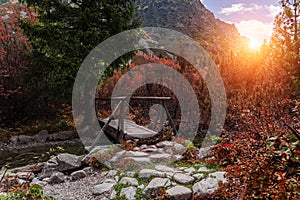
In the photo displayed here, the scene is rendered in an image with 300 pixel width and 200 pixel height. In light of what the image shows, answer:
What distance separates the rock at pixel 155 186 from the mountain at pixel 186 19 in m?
40.2

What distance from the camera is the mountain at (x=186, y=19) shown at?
44.7 metres

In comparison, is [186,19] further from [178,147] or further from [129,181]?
[129,181]

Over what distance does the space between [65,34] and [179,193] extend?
593 cm

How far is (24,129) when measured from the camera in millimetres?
7582

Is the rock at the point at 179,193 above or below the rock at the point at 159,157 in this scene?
below

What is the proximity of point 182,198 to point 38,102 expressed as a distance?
7.04 meters

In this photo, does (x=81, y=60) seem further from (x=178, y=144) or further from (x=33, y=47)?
(x=178, y=144)

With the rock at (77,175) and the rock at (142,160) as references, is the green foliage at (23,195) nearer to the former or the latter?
the rock at (77,175)

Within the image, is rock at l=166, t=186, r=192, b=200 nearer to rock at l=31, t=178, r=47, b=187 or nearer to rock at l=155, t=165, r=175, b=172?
rock at l=155, t=165, r=175, b=172

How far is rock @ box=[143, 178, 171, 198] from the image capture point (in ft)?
9.91

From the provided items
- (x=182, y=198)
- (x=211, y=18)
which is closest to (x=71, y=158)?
(x=182, y=198)

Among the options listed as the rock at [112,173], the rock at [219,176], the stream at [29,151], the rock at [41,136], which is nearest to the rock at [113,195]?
the rock at [112,173]

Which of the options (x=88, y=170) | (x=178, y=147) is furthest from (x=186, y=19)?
(x=88, y=170)

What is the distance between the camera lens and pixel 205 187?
2.98m
